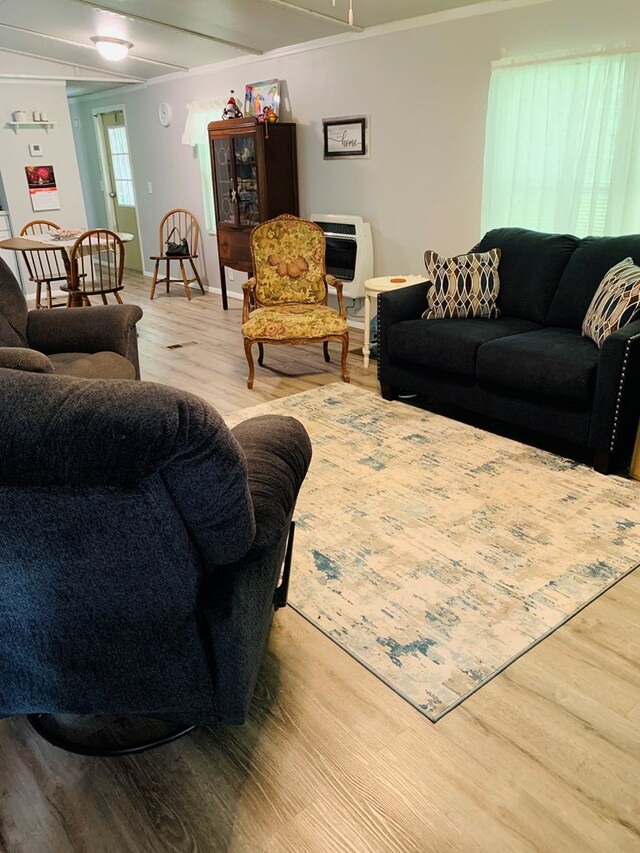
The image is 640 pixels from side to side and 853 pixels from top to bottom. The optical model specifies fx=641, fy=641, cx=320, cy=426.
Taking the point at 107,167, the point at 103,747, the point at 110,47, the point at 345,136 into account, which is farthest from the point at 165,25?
the point at 103,747

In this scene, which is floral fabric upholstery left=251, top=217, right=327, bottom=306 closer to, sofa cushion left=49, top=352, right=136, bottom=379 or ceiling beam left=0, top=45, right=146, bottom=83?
sofa cushion left=49, top=352, right=136, bottom=379

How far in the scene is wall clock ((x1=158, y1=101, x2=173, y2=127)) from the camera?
6.68m

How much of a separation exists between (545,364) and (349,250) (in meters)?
2.56

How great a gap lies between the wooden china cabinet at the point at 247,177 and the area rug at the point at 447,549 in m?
2.92

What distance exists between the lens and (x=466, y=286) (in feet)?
11.5

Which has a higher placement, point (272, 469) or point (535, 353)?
point (272, 469)

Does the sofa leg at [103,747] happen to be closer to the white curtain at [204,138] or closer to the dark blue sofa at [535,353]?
the dark blue sofa at [535,353]

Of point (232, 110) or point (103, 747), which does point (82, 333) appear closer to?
point (103, 747)

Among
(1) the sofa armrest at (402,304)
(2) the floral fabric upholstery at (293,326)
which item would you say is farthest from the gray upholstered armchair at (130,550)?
(2) the floral fabric upholstery at (293,326)

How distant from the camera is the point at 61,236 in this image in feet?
17.9

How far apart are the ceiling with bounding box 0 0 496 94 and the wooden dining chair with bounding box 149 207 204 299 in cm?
142

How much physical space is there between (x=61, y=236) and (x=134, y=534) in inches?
202

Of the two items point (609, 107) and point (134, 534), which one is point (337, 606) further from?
point (609, 107)

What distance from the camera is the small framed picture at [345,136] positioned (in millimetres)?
4772
